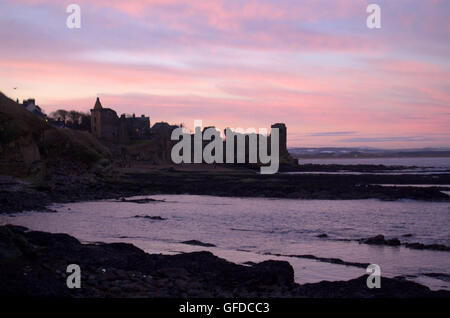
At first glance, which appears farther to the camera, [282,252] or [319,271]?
[282,252]

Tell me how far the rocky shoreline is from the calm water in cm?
209

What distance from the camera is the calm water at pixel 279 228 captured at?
19.8 meters

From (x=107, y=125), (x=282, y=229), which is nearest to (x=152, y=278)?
(x=282, y=229)

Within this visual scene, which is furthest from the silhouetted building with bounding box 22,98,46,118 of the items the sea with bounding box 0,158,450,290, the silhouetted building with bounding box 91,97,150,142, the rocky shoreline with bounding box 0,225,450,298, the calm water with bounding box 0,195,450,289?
the rocky shoreline with bounding box 0,225,450,298

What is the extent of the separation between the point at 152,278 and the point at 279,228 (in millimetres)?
15848

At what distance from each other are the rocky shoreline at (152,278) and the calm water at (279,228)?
6.87 ft

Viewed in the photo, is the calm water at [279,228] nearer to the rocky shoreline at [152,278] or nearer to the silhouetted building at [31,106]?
the rocky shoreline at [152,278]

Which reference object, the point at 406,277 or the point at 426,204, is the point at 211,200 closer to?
the point at 426,204

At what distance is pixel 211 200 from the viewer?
48438 mm

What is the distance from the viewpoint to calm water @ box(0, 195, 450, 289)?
1977 centimetres

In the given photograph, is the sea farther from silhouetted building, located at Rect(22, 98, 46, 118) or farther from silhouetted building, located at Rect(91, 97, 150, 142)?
silhouetted building, located at Rect(91, 97, 150, 142)

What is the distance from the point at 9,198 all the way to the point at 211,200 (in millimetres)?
18419

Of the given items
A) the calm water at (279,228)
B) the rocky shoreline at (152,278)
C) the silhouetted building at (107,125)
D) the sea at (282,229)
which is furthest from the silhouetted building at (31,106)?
the rocky shoreline at (152,278)
